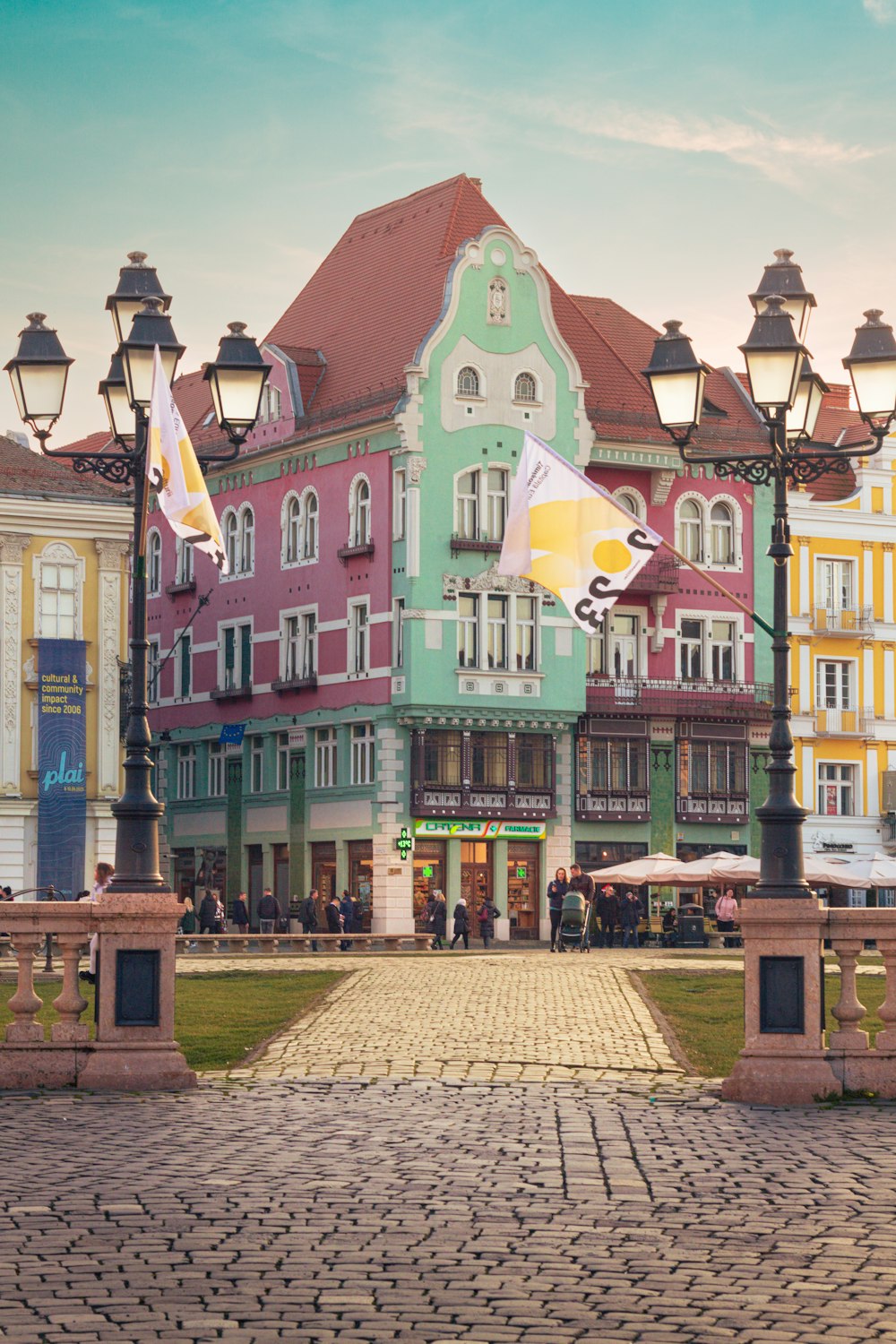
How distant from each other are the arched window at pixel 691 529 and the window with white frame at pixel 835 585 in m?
4.45

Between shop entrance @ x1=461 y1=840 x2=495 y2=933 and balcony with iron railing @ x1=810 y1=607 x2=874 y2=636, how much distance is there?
45.3ft

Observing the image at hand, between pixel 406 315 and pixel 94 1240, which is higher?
pixel 406 315

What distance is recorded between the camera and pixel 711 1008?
27016mm

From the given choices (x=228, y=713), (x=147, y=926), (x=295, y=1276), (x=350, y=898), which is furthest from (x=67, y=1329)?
(x=228, y=713)

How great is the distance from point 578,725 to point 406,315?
12117 mm

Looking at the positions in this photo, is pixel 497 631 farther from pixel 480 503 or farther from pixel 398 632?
pixel 480 503

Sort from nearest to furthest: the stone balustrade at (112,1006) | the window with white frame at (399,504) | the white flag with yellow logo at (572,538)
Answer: the stone balustrade at (112,1006) → the white flag with yellow logo at (572,538) → the window with white frame at (399,504)

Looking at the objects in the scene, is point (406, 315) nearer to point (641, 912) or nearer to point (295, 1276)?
point (641, 912)

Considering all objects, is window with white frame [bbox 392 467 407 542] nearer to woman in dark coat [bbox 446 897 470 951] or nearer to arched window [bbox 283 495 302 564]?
arched window [bbox 283 495 302 564]

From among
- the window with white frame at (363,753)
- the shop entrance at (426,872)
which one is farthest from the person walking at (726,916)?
the window with white frame at (363,753)

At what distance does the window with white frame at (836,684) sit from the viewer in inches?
2874

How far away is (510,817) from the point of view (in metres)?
64.8

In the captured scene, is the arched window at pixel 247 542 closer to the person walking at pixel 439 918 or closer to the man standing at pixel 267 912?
the man standing at pixel 267 912

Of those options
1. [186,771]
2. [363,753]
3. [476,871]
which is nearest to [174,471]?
[363,753]
